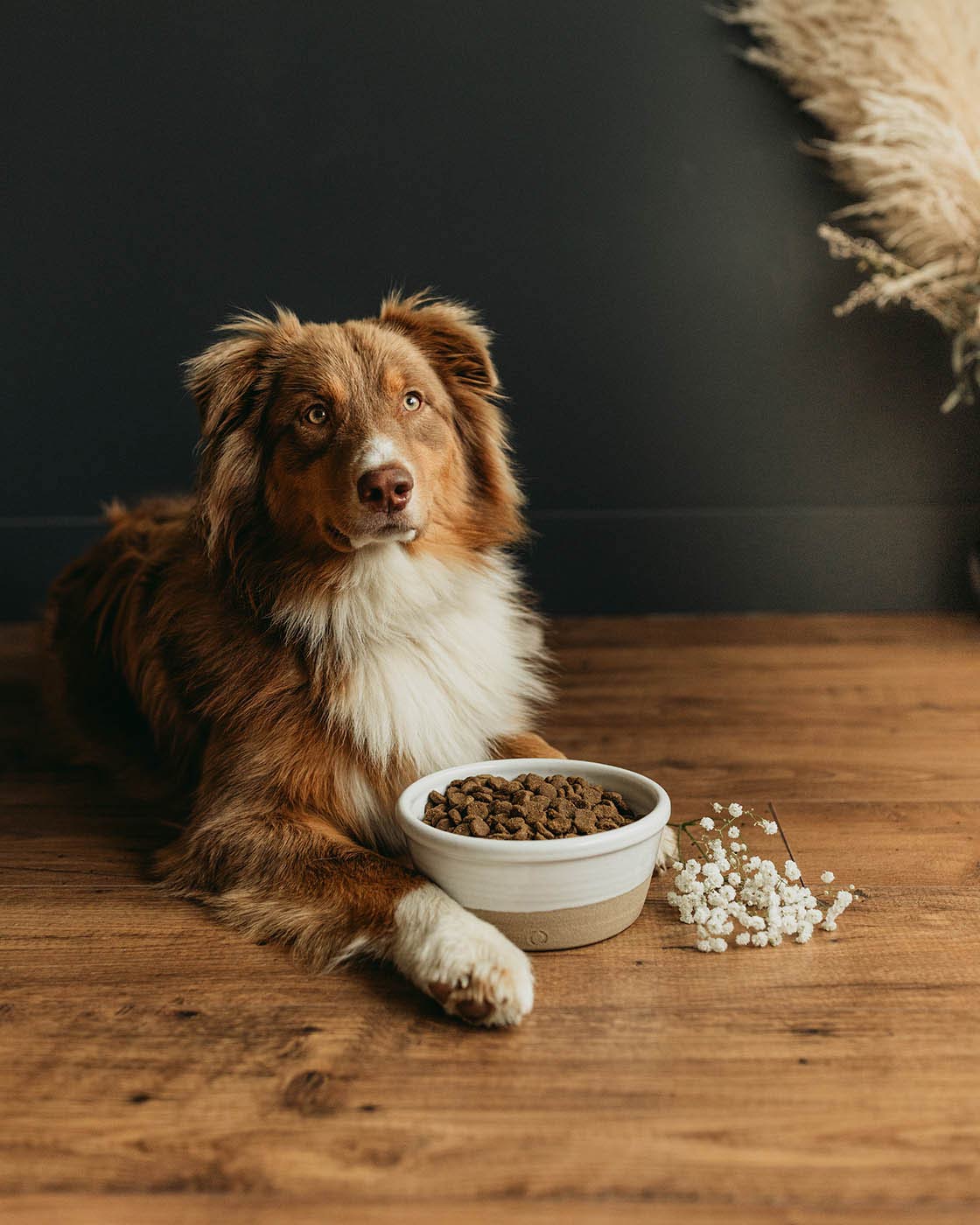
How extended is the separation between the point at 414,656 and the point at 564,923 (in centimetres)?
65

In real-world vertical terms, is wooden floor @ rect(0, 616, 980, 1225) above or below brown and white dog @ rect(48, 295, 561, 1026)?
below

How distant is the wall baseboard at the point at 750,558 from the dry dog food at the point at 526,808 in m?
2.27

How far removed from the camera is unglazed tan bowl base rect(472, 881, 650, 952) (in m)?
1.77

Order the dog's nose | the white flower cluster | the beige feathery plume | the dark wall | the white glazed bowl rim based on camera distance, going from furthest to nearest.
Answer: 1. the dark wall
2. the beige feathery plume
3. the dog's nose
4. the white flower cluster
5. the white glazed bowl rim

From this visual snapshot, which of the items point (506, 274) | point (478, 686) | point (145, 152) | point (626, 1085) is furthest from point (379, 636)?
point (145, 152)

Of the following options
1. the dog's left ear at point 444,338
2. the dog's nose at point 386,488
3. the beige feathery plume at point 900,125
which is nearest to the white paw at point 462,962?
the dog's nose at point 386,488

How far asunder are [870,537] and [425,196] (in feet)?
6.62

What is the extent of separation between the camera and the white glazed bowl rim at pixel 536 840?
1.71 m

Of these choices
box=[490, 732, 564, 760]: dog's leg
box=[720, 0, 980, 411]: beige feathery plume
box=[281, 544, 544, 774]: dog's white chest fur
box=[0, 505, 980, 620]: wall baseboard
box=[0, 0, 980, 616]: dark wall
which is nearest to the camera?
box=[281, 544, 544, 774]: dog's white chest fur

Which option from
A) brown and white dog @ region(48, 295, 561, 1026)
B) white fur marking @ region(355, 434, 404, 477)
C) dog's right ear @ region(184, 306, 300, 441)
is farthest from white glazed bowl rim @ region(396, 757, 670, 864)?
dog's right ear @ region(184, 306, 300, 441)

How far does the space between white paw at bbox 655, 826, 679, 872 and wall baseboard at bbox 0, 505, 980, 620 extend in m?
2.09

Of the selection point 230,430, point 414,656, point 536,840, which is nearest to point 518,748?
point 414,656

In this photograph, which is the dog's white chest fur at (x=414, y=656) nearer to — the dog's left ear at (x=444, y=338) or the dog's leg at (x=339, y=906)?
the dog's leg at (x=339, y=906)

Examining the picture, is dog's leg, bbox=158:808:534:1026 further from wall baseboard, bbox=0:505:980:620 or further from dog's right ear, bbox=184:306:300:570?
wall baseboard, bbox=0:505:980:620
